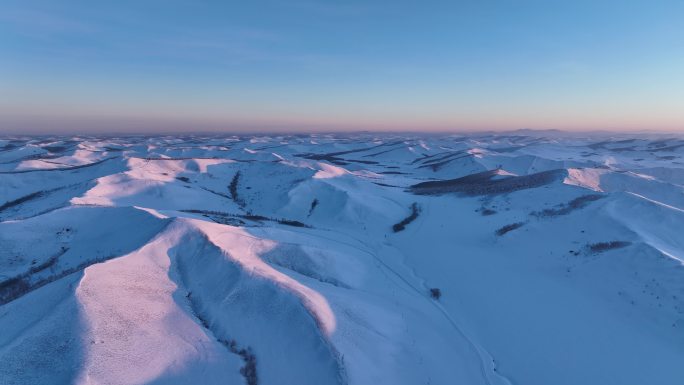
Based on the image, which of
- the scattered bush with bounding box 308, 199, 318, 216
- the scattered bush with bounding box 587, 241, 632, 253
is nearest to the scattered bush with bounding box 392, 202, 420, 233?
the scattered bush with bounding box 308, 199, 318, 216

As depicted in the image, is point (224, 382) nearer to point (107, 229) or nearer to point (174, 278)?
point (174, 278)

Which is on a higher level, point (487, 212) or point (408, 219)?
point (487, 212)

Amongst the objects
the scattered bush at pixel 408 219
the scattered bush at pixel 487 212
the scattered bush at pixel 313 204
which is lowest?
the scattered bush at pixel 313 204

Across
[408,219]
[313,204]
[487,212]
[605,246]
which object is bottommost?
[313,204]

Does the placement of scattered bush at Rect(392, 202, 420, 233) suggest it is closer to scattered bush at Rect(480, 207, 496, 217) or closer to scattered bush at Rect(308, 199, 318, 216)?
scattered bush at Rect(480, 207, 496, 217)

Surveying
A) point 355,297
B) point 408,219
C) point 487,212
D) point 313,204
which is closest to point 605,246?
point 487,212

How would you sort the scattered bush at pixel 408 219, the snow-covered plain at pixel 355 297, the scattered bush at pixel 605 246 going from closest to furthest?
the snow-covered plain at pixel 355 297 → the scattered bush at pixel 605 246 → the scattered bush at pixel 408 219

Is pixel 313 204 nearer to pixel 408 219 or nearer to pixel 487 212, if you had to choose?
pixel 408 219

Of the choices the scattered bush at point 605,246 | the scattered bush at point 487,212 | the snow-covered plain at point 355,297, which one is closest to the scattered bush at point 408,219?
the snow-covered plain at point 355,297

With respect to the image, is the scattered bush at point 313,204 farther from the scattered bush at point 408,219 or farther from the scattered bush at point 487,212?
the scattered bush at point 487,212

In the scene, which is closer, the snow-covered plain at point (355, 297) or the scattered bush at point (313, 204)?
the snow-covered plain at point (355, 297)

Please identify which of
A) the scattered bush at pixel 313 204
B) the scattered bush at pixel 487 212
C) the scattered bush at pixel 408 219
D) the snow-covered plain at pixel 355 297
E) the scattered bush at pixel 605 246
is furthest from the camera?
the scattered bush at pixel 313 204

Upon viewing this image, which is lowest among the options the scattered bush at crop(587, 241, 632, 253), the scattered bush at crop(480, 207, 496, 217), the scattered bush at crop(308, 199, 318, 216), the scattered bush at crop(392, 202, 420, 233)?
the scattered bush at crop(308, 199, 318, 216)
